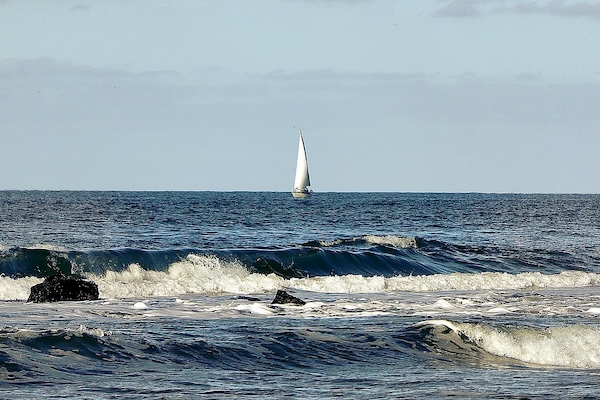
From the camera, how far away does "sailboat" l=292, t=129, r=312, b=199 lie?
128m

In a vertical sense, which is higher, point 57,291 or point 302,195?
point 302,195

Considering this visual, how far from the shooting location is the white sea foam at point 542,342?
58.4ft

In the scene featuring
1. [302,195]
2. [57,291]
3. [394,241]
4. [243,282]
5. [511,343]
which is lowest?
[243,282]

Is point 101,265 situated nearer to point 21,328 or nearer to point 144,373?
point 21,328

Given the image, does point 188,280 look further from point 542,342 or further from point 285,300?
point 542,342

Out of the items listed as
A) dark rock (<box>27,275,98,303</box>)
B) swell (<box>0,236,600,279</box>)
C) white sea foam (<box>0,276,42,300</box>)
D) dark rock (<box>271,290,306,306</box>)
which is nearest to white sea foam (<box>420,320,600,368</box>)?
dark rock (<box>271,290,306,306</box>)

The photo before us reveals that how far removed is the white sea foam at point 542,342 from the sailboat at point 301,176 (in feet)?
350

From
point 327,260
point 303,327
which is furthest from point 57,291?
point 327,260

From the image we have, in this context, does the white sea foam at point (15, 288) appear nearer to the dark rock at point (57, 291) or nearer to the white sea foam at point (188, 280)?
the white sea foam at point (188, 280)

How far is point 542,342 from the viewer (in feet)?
60.3

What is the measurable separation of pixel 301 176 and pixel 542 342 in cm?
11309

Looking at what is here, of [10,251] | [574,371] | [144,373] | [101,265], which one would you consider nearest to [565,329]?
→ [574,371]

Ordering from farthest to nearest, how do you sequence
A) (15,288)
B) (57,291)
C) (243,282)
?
(243,282)
(15,288)
(57,291)

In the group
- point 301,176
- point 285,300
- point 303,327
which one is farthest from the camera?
point 301,176
